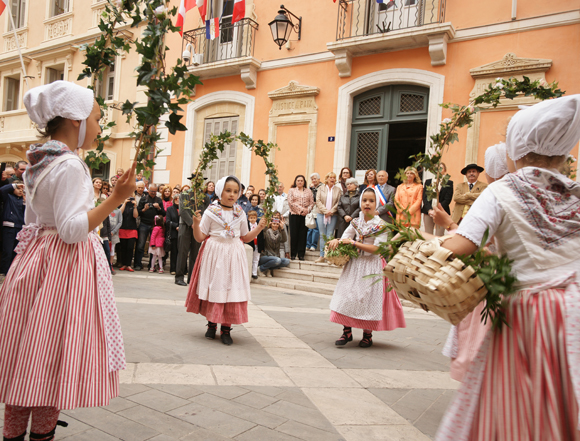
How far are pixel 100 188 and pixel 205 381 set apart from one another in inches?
277

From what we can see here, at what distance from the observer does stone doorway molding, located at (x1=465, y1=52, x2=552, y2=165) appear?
10219 mm

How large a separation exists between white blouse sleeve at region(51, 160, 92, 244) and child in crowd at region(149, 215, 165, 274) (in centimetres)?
982

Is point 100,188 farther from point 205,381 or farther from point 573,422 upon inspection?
point 573,422

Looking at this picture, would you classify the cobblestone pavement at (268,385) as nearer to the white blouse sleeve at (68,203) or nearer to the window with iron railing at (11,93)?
the white blouse sleeve at (68,203)

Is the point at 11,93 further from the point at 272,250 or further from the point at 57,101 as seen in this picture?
the point at 57,101

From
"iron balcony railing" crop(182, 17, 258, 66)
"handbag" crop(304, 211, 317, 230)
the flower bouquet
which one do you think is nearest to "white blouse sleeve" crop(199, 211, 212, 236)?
the flower bouquet

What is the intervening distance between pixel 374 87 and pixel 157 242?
7.12 meters

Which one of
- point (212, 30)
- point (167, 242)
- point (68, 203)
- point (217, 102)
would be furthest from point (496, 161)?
point (217, 102)

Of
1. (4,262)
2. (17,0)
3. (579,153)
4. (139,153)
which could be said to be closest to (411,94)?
(579,153)

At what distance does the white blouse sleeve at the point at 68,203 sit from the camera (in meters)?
2.12

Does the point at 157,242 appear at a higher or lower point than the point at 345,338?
higher

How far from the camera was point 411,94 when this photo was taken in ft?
40.4

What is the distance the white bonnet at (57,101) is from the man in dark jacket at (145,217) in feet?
32.7

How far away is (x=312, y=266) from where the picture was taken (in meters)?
11.1
